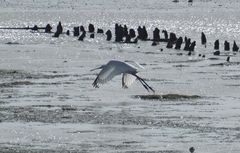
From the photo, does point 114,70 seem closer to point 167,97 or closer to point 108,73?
point 108,73

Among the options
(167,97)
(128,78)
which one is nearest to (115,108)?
(167,97)

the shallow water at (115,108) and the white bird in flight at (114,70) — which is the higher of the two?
the white bird in flight at (114,70)

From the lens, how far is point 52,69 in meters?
39.7

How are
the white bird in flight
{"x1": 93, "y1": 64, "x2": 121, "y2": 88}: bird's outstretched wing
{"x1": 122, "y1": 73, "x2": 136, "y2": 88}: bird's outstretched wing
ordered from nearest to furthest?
1. the white bird in flight
2. {"x1": 93, "y1": 64, "x2": 121, "y2": 88}: bird's outstretched wing
3. {"x1": 122, "y1": 73, "x2": 136, "y2": 88}: bird's outstretched wing

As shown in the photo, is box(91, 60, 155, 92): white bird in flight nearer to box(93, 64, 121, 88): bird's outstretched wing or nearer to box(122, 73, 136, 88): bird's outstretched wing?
box(93, 64, 121, 88): bird's outstretched wing

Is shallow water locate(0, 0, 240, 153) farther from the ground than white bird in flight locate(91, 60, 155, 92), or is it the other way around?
white bird in flight locate(91, 60, 155, 92)

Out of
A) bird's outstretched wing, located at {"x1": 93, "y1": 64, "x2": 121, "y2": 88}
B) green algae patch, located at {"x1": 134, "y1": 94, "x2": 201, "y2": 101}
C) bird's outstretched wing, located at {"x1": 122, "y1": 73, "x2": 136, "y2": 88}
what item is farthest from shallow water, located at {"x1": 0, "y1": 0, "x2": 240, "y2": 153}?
bird's outstretched wing, located at {"x1": 93, "y1": 64, "x2": 121, "y2": 88}

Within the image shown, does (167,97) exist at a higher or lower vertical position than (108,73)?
lower

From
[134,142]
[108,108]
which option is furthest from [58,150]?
[108,108]

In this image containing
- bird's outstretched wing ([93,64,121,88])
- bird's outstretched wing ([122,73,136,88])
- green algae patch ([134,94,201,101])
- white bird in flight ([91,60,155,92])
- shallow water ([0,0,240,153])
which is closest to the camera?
shallow water ([0,0,240,153])

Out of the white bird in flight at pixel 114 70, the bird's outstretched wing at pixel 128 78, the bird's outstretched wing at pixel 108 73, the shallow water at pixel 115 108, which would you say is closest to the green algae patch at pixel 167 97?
the shallow water at pixel 115 108

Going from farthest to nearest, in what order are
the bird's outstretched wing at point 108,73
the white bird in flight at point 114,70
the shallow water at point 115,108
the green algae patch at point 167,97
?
the green algae patch at point 167,97, the bird's outstretched wing at point 108,73, the white bird in flight at point 114,70, the shallow water at point 115,108

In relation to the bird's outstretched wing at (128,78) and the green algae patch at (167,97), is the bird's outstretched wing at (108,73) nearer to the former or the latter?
the bird's outstretched wing at (128,78)

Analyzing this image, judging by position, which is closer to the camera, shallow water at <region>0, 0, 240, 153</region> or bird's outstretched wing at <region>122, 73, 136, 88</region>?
shallow water at <region>0, 0, 240, 153</region>
